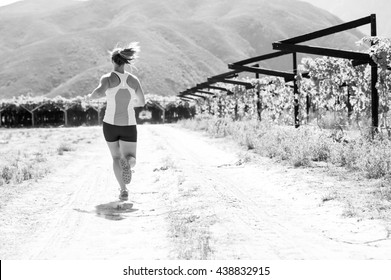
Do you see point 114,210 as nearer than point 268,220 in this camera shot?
No

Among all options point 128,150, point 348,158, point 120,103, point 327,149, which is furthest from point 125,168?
point 327,149

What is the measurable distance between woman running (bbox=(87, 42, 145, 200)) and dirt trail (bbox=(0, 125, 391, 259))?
23.1 inches

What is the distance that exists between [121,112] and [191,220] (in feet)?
6.72

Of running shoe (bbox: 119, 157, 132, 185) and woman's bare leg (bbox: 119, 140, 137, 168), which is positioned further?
woman's bare leg (bbox: 119, 140, 137, 168)

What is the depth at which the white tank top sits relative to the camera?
749cm

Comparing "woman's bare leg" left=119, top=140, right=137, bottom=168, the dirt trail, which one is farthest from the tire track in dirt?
"woman's bare leg" left=119, top=140, right=137, bottom=168

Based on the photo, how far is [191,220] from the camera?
627 centimetres

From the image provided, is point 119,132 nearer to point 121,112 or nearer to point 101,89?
point 121,112

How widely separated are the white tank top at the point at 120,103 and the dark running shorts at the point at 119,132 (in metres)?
0.06

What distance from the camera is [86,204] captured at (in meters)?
7.66

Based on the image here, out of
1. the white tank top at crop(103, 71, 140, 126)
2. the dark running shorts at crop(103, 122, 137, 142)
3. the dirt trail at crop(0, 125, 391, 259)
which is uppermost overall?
the white tank top at crop(103, 71, 140, 126)

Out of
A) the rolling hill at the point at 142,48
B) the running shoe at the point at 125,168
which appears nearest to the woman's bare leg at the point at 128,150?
the running shoe at the point at 125,168

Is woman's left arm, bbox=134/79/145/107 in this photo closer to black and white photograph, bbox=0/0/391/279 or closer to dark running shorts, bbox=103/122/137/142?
black and white photograph, bbox=0/0/391/279

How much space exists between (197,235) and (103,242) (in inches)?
36.8
